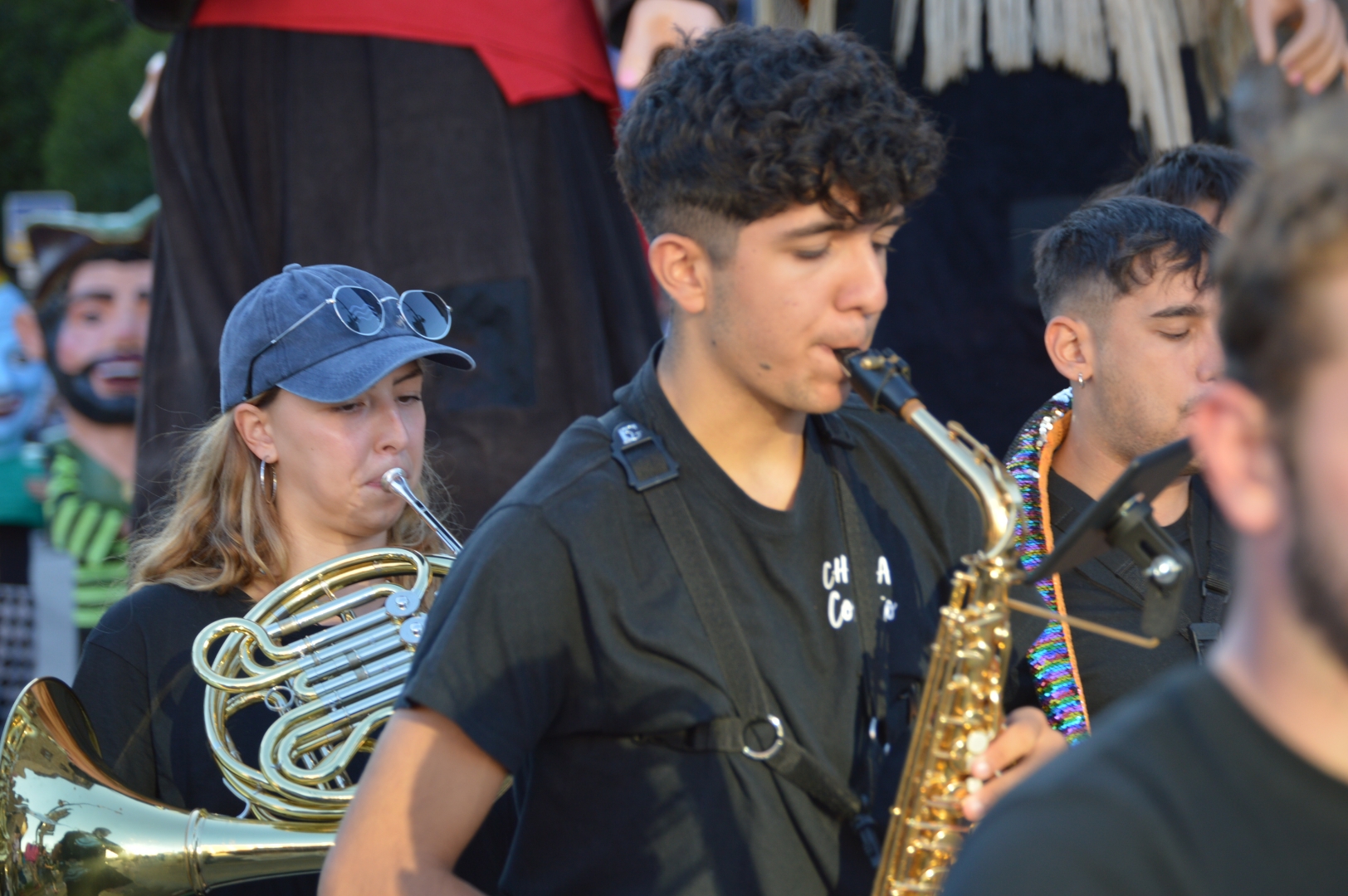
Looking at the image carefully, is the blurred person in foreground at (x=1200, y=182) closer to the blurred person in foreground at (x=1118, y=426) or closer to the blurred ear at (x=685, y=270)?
the blurred person in foreground at (x=1118, y=426)

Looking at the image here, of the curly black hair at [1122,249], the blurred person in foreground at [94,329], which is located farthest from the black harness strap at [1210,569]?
the blurred person in foreground at [94,329]

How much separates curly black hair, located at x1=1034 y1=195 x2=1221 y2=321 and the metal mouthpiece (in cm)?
136

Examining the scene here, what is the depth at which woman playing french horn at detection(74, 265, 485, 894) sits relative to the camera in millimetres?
2898

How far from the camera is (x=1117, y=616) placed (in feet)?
8.81

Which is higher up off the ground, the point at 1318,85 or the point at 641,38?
the point at 641,38

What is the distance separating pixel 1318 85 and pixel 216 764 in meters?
2.71

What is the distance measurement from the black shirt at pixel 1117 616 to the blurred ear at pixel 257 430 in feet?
5.39

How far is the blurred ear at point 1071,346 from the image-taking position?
2930 millimetres

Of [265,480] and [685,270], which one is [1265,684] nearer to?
[685,270]

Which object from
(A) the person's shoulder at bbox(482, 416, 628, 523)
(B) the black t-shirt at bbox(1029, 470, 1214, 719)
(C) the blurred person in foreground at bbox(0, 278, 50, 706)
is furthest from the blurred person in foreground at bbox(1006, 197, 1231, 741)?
(C) the blurred person in foreground at bbox(0, 278, 50, 706)

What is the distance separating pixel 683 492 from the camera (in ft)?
6.65

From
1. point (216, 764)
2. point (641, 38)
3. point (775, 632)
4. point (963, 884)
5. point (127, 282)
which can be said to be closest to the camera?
point (963, 884)

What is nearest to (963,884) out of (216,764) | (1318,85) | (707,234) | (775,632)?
(775,632)

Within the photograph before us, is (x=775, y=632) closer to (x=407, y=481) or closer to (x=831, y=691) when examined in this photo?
(x=831, y=691)
